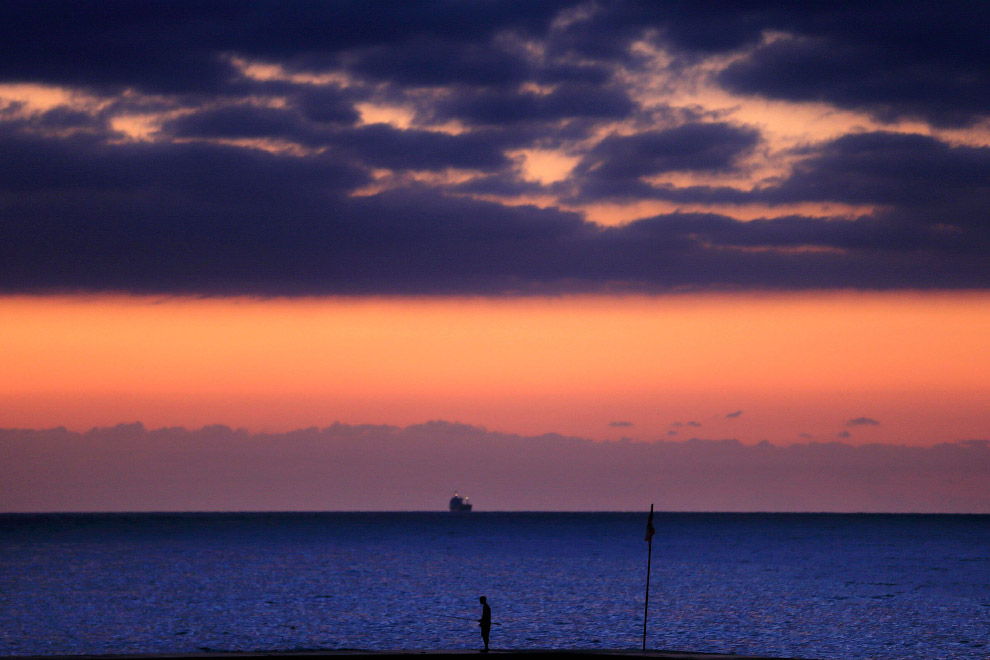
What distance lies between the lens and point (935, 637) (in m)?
60.8

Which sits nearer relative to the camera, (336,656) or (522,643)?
(336,656)

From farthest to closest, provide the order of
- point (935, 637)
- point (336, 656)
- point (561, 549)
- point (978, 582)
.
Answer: point (561, 549) → point (978, 582) → point (935, 637) → point (336, 656)

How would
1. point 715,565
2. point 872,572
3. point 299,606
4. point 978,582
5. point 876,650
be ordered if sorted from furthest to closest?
1. point 715,565
2. point 872,572
3. point 978,582
4. point 299,606
5. point 876,650

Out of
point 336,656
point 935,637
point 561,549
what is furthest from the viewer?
point 561,549

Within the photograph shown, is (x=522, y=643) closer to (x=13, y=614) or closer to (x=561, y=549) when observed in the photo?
(x=13, y=614)

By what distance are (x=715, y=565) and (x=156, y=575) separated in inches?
2460

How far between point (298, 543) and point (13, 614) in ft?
416

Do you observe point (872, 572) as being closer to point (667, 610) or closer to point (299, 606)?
point (667, 610)

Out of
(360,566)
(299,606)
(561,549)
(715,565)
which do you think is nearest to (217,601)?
(299,606)

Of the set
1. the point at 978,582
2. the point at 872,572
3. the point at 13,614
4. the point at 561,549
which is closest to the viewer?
the point at 13,614

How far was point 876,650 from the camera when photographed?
55.3m

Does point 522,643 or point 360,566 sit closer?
point 522,643

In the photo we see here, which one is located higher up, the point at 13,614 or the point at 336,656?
the point at 336,656

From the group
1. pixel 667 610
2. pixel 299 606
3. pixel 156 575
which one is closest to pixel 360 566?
pixel 156 575
